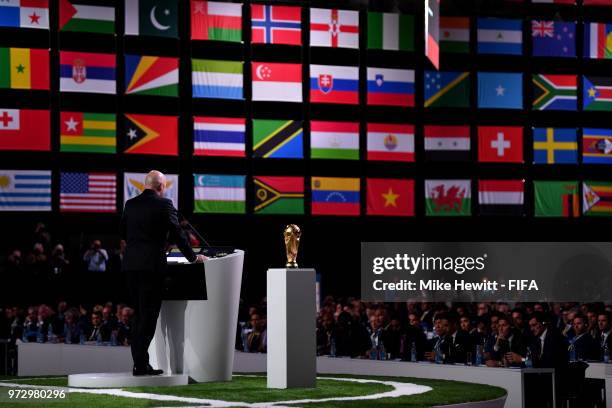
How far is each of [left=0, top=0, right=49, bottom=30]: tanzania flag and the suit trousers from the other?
14268mm

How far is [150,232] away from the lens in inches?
323

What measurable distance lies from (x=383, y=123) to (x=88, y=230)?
6420 millimetres

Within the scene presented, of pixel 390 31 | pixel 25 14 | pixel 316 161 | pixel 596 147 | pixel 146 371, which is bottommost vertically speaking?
pixel 146 371

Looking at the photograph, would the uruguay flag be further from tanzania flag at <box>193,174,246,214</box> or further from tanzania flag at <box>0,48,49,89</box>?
tanzania flag at <box>0,48,49,89</box>

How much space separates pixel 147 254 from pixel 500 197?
650 inches

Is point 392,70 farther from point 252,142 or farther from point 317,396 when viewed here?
point 317,396

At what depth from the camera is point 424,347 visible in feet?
40.4

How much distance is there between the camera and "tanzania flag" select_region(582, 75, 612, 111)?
2448 centimetres

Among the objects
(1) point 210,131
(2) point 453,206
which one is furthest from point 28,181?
(2) point 453,206

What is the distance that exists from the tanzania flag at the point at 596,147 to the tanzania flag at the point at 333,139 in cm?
511

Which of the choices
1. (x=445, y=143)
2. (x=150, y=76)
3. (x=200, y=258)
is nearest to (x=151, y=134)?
(x=150, y=76)

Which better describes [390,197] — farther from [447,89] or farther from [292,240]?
[292,240]

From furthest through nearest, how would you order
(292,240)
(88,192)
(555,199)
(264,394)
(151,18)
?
(555,199) < (151,18) < (88,192) < (292,240) < (264,394)

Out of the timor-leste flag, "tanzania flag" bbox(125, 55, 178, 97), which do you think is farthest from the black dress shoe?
"tanzania flag" bbox(125, 55, 178, 97)
